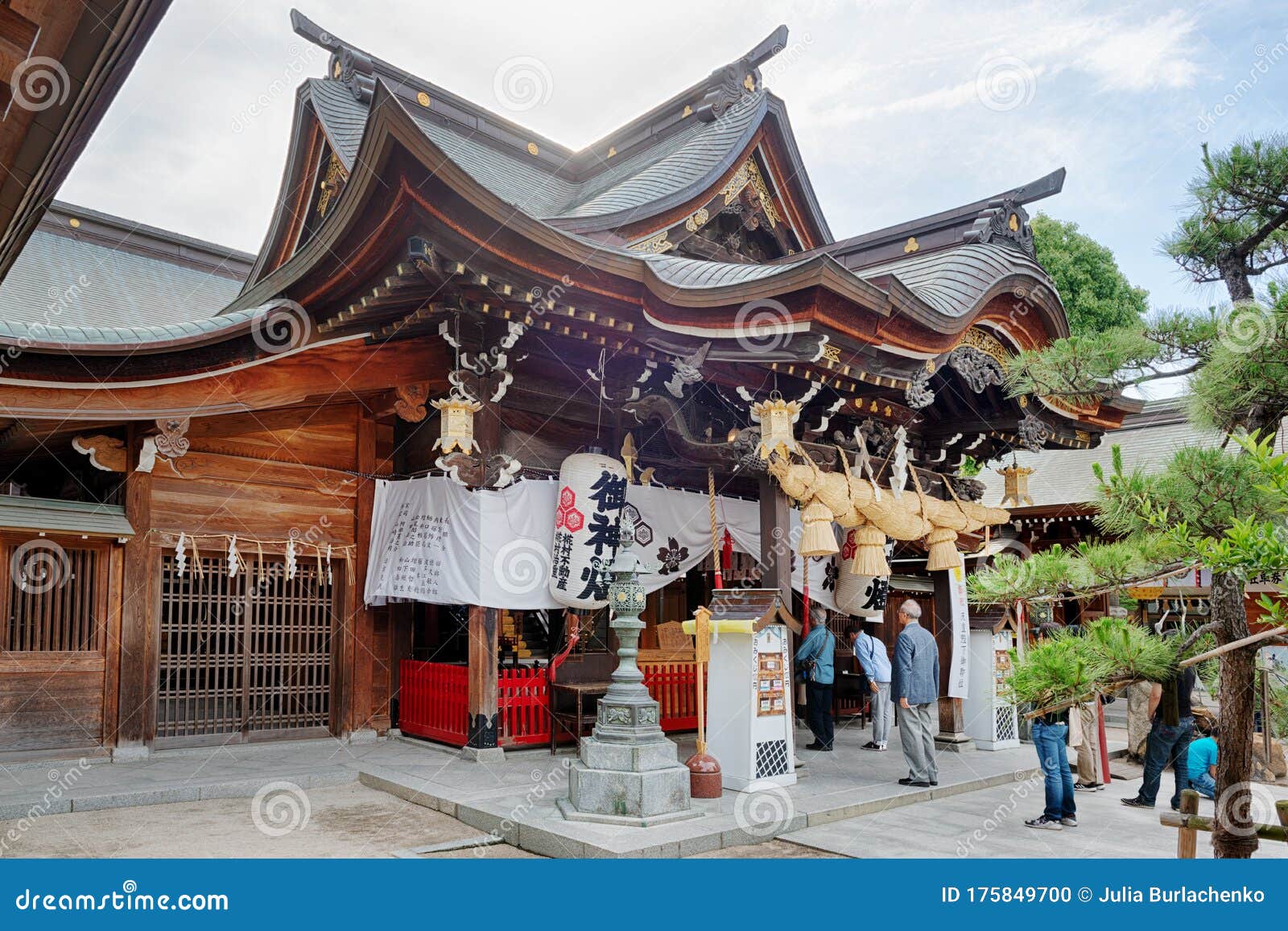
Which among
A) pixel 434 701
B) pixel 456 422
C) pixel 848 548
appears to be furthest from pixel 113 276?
pixel 848 548

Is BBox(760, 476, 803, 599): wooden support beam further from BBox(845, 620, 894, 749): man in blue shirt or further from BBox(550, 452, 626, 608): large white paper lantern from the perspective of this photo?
BBox(845, 620, 894, 749): man in blue shirt

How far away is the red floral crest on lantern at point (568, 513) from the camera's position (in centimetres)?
897

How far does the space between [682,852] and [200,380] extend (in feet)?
19.5

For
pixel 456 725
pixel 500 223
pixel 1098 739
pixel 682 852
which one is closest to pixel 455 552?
pixel 456 725

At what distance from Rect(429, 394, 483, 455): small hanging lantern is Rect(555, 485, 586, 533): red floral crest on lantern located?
1.20 m

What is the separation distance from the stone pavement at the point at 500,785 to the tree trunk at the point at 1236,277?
4550 millimetres

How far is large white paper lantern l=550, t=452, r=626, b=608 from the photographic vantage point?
8914 mm

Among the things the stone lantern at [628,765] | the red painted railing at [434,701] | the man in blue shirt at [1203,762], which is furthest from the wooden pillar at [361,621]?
the man in blue shirt at [1203,762]

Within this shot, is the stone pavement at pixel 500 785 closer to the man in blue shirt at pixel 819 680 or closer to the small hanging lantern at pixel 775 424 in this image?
the man in blue shirt at pixel 819 680

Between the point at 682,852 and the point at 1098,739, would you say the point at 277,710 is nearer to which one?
the point at 682,852

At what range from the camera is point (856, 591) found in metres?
11.5

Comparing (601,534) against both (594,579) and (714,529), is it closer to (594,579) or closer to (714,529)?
(594,579)

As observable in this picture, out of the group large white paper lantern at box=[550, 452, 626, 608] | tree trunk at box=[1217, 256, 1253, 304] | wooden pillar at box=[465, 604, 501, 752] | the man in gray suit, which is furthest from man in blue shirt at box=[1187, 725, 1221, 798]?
wooden pillar at box=[465, 604, 501, 752]

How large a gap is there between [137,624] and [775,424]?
6.55 metres
